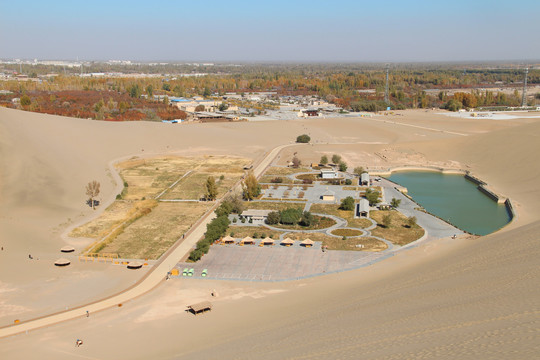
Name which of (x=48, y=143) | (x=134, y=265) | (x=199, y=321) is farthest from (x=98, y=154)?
(x=199, y=321)

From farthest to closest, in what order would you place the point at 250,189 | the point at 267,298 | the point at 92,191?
the point at 250,189, the point at 92,191, the point at 267,298

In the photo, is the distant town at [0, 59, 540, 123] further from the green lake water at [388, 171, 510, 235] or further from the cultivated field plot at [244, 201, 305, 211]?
the cultivated field plot at [244, 201, 305, 211]

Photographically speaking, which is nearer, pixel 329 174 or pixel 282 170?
pixel 329 174

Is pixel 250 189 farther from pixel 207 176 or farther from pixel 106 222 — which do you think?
pixel 106 222

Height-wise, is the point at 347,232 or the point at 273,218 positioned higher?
the point at 273,218

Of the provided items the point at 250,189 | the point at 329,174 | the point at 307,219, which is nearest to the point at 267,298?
the point at 307,219

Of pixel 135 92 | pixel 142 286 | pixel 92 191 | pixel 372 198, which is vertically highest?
pixel 135 92

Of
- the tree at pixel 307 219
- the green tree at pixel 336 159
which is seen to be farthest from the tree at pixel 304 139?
the tree at pixel 307 219

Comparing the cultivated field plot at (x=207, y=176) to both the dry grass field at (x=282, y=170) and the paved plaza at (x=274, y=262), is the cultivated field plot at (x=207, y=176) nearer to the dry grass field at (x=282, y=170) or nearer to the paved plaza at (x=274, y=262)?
the dry grass field at (x=282, y=170)
